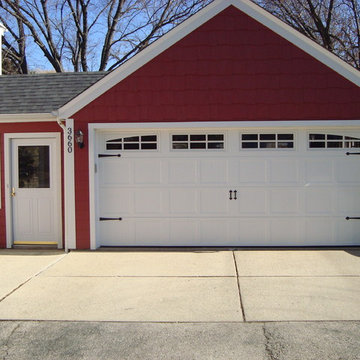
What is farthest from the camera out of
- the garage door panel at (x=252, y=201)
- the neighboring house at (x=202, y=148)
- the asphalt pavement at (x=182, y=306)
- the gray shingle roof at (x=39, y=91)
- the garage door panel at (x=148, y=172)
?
the gray shingle roof at (x=39, y=91)

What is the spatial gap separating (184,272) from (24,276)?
248cm

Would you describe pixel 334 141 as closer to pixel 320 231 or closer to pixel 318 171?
pixel 318 171

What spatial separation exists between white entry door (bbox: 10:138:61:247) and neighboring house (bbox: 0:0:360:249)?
2 centimetres

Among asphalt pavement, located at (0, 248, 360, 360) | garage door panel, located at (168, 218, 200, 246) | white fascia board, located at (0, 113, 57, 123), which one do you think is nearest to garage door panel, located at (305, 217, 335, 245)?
asphalt pavement, located at (0, 248, 360, 360)

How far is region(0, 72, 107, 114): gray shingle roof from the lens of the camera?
28.4ft

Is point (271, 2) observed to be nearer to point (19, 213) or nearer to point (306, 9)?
point (306, 9)

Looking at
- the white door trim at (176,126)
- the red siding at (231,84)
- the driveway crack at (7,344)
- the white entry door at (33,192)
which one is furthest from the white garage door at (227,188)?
the driveway crack at (7,344)

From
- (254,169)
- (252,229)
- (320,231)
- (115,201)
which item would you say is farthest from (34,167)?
(320,231)

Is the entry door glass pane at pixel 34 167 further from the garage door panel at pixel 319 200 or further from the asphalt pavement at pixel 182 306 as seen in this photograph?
the garage door panel at pixel 319 200

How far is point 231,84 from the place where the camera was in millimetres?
7852

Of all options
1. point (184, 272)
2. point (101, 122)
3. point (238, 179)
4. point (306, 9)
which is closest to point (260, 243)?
point (238, 179)

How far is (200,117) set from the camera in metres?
7.89

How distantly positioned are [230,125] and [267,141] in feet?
2.75

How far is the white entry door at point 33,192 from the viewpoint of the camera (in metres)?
8.48
